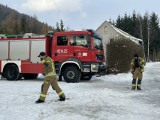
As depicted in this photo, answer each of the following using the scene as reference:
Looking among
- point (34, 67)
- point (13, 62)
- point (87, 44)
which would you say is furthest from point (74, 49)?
point (13, 62)

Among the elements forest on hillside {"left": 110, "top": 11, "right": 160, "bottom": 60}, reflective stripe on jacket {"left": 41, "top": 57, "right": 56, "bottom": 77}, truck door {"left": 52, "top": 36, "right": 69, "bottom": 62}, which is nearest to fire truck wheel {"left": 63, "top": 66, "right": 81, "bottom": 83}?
truck door {"left": 52, "top": 36, "right": 69, "bottom": 62}

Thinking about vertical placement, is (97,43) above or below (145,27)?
below

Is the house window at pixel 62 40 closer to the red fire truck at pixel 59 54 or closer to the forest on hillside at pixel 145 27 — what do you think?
the red fire truck at pixel 59 54

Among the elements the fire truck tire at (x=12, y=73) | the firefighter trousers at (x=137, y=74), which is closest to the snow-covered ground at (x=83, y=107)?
the firefighter trousers at (x=137, y=74)

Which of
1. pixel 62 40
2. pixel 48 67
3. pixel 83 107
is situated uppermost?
pixel 62 40

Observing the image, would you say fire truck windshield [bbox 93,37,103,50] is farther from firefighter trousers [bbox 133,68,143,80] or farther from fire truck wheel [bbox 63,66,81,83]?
firefighter trousers [bbox 133,68,143,80]

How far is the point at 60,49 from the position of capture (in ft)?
62.6

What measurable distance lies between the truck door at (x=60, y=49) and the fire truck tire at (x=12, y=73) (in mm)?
2607

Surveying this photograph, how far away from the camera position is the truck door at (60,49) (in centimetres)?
1898

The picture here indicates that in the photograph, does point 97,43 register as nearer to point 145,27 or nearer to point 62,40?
point 62,40

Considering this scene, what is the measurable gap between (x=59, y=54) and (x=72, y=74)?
4.31ft

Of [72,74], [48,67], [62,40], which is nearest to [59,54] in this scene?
[62,40]

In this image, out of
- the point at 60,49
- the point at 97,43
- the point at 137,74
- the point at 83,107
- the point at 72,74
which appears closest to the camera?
the point at 83,107

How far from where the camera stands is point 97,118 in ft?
30.0
